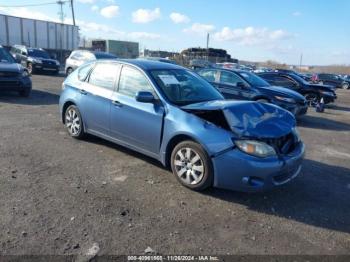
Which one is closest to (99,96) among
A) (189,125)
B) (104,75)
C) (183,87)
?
(104,75)

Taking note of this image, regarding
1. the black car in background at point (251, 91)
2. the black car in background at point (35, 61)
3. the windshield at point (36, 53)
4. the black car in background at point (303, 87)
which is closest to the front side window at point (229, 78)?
the black car in background at point (251, 91)

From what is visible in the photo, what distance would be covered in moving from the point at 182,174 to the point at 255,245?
1.58 metres

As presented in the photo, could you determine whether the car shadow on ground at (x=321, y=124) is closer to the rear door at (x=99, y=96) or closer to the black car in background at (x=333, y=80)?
the rear door at (x=99, y=96)

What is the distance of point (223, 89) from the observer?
38.7ft

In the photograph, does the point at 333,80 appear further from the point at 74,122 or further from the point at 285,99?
the point at 74,122

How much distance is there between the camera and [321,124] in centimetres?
1180

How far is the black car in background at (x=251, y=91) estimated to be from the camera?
37.3ft

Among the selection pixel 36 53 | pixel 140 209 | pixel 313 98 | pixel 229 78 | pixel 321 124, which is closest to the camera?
pixel 140 209

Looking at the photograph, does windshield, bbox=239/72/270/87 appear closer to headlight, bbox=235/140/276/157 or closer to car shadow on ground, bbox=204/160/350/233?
car shadow on ground, bbox=204/160/350/233

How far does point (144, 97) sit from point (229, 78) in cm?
725

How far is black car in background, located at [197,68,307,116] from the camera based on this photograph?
11367 millimetres

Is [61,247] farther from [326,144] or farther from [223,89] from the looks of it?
[223,89]

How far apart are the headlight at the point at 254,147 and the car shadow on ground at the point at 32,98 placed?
29.3ft

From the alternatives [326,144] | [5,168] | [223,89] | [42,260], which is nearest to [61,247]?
[42,260]
